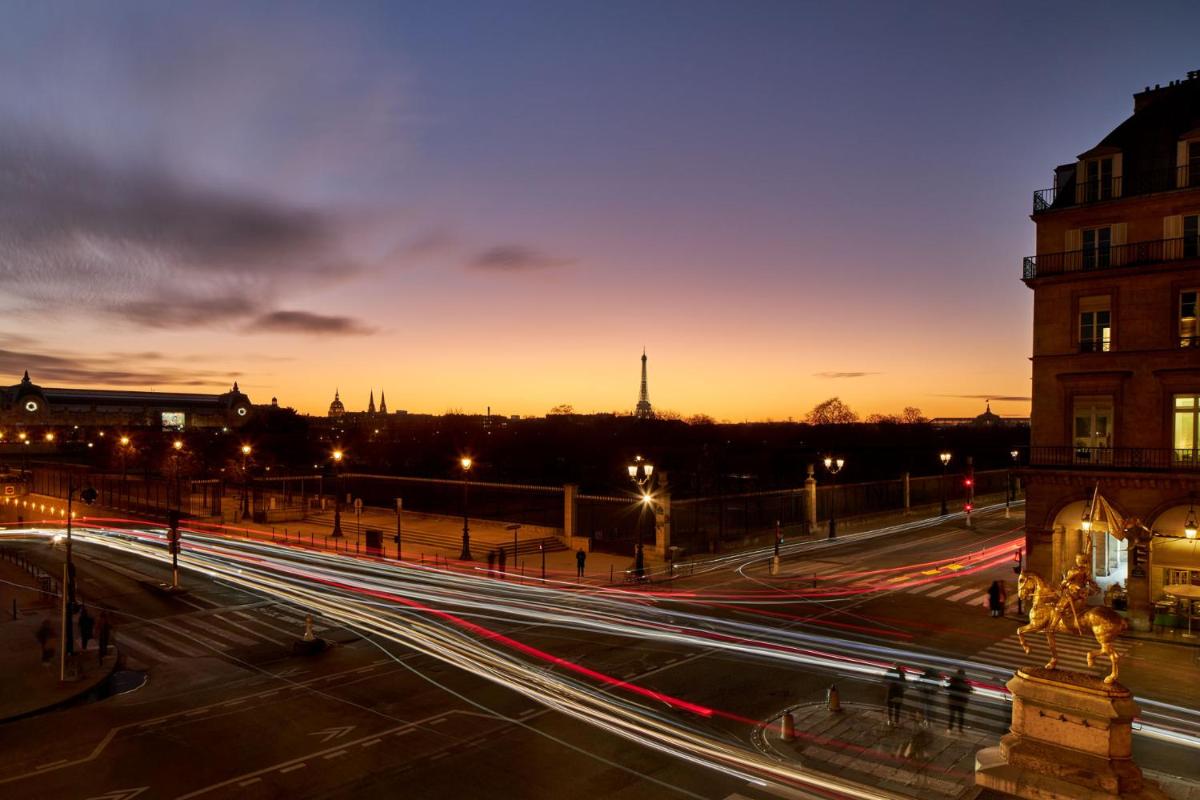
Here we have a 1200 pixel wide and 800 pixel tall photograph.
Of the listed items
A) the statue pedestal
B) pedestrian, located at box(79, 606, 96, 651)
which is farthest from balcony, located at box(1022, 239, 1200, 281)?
pedestrian, located at box(79, 606, 96, 651)

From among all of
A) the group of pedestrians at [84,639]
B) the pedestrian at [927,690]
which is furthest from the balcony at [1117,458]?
the group of pedestrians at [84,639]

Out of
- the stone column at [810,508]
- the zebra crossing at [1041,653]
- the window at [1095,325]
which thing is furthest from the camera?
the stone column at [810,508]

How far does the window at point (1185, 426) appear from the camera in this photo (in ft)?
82.8

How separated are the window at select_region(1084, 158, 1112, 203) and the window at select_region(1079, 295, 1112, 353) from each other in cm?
372

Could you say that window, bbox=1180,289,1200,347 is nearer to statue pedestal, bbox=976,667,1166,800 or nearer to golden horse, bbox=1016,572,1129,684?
golden horse, bbox=1016,572,1129,684

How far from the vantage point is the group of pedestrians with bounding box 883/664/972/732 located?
15.6 m

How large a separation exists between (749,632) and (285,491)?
46327mm

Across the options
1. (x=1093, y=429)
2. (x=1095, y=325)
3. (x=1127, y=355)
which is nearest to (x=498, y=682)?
(x=1093, y=429)

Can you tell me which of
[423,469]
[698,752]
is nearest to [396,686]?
[698,752]

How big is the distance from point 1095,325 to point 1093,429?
3.72 metres

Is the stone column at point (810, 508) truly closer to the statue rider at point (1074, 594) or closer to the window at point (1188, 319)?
the window at point (1188, 319)

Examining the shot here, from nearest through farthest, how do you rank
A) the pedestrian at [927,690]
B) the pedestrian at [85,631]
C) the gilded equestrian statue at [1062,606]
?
the gilded equestrian statue at [1062,606]
the pedestrian at [927,690]
the pedestrian at [85,631]

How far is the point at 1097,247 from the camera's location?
2739cm

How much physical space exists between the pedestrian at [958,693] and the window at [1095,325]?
15528 mm
